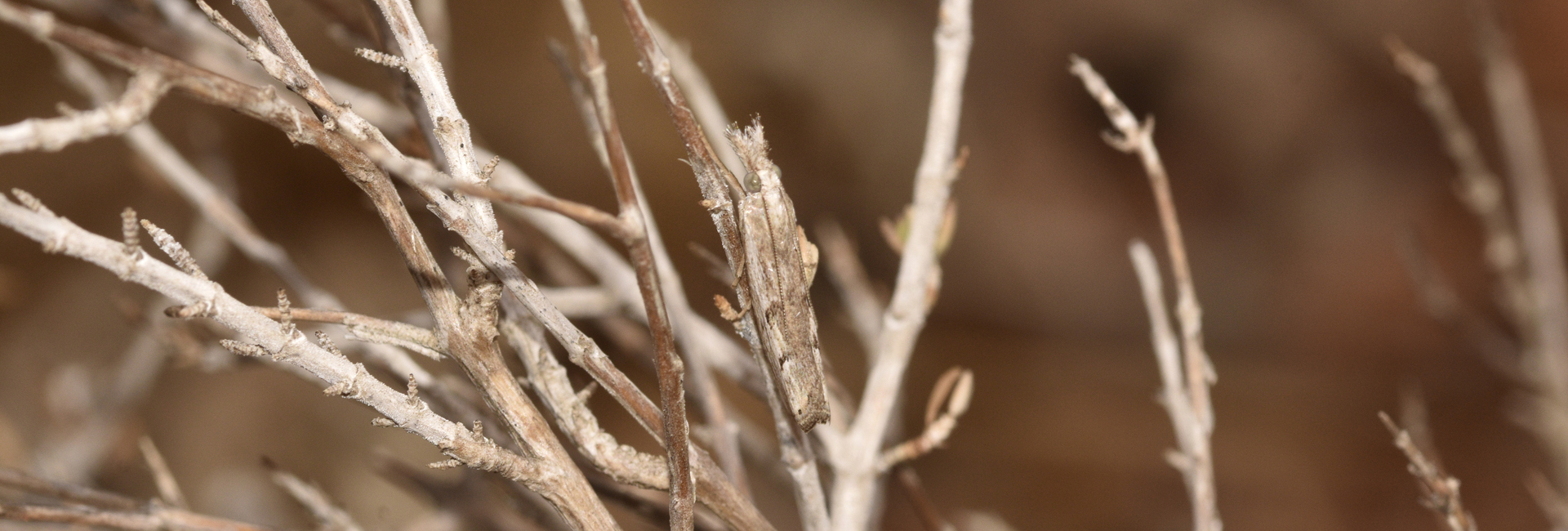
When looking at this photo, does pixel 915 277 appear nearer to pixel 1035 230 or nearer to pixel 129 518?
pixel 129 518

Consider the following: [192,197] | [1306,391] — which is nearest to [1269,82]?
[1306,391]

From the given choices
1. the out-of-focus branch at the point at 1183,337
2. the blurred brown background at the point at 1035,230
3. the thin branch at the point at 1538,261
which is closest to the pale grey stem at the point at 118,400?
the blurred brown background at the point at 1035,230

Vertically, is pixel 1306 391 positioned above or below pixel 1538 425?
above

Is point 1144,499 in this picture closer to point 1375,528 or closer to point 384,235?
point 1375,528

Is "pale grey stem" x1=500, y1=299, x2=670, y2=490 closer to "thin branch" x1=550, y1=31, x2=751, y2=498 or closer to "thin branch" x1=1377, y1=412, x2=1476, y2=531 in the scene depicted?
"thin branch" x1=550, y1=31, x2=751, y2=498

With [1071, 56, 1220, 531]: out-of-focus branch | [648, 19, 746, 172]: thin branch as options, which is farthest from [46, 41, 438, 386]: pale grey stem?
[1071, 56, 1220, 531]: out-of-focus branch

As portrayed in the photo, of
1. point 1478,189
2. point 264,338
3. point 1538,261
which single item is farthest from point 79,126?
point 1538,261
